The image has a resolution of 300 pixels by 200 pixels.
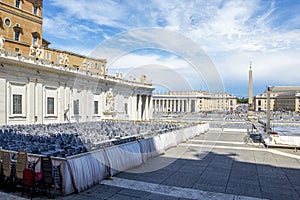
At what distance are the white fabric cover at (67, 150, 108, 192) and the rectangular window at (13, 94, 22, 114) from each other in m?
18.2

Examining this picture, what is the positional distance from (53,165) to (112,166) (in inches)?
97.0

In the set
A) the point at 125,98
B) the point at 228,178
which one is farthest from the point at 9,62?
the point at 125,98

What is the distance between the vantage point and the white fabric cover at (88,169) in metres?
7.41

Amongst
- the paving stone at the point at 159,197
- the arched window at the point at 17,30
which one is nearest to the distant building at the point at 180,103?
the arched window at the point at 17,30

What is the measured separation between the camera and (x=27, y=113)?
2414 cm

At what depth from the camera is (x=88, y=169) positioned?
312 inches

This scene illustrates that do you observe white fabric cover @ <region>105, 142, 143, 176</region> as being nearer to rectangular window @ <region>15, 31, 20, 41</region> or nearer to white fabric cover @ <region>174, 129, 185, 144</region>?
white fabric cover @ <region>174, 129, 185, 144</region>

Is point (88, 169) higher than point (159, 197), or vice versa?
point (88, 169)

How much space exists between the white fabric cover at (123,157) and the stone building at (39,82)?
1638 centimetres

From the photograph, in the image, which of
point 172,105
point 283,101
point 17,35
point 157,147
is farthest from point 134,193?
point 283,101

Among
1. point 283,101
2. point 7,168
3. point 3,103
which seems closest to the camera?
point 7,168

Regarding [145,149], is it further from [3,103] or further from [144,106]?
[144,106]

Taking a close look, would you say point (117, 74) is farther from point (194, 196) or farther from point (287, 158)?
point (194, 196)

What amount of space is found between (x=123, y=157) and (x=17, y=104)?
17945 millimetres
